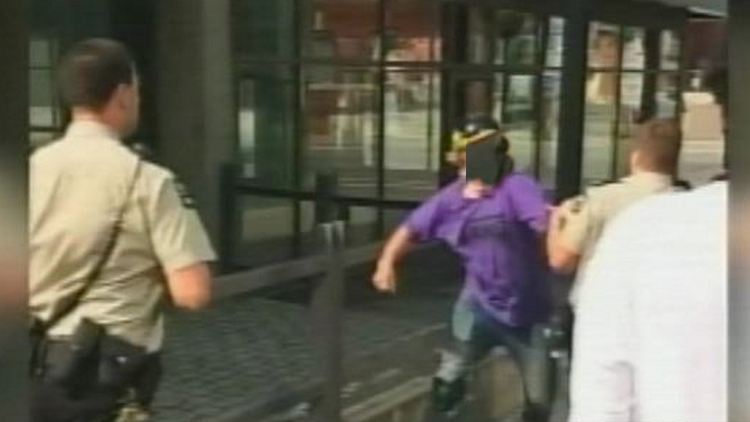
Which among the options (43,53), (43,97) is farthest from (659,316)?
(43,53)

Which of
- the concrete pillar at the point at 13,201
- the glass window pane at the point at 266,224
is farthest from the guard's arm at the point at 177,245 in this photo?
the glass window pane at the point at 266,224

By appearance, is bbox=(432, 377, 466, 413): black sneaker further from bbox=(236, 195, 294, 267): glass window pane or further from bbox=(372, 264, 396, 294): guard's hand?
bbox=(236, 195, 294, 267): glass window pane

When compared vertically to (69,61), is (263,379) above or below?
below

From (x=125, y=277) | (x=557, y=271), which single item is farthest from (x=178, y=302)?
(x=557, y=271)

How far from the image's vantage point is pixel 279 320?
24.6ft

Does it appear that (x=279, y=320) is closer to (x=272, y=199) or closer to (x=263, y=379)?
(x=263, y=379)

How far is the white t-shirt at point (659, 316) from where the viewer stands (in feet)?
7.70

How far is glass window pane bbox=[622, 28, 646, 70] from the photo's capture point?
72.5 feet

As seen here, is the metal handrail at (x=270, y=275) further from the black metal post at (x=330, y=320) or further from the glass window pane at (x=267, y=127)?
the glass window pane at (x=267, y=127)

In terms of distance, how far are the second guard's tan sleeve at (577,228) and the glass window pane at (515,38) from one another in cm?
1047

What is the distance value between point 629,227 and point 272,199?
11314mm

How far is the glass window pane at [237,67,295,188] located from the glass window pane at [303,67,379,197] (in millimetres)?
168

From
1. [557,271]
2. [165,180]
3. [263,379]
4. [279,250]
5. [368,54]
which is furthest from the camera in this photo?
[368,54]

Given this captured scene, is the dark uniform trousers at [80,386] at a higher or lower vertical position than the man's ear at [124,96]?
lower
